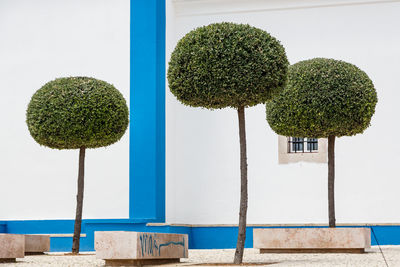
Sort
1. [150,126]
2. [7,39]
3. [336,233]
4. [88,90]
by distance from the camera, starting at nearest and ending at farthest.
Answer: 1. [336,233]
2. [88,90]
3. [150,126]
4. [7,39]

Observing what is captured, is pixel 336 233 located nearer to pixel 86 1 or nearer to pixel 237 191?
pixel 237 191

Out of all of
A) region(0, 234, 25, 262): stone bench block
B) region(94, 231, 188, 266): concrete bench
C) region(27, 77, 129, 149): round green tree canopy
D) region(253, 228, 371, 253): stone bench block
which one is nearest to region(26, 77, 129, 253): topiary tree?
region(27, 77, 129, 149): round green tree canopy

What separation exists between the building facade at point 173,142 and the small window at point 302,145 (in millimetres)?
111

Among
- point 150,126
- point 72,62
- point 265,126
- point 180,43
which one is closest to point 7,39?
point 72,62

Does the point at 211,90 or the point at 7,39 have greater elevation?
the point at 7,39

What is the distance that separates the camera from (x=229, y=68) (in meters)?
8.19

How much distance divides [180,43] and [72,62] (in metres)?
7.80

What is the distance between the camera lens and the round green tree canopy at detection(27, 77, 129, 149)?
11219mm

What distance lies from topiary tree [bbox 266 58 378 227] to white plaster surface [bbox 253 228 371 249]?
1.76 ft

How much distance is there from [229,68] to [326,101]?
2.64 metres

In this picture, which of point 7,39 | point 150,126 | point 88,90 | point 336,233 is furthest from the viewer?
point 7,39

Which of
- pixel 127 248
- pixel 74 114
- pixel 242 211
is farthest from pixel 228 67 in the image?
pixel 74 114

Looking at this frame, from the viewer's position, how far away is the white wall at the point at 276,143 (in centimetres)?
1498

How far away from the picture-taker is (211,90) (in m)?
8.30
